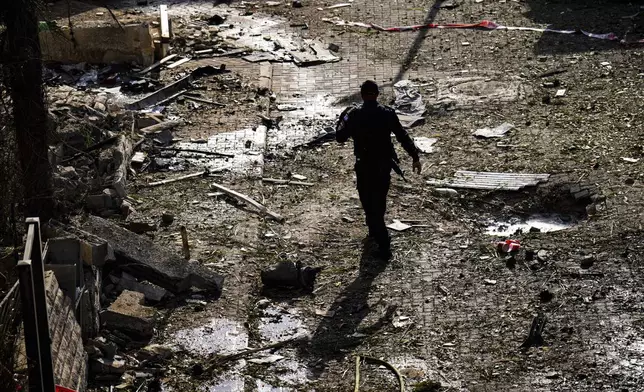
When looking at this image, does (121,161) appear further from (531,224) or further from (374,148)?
(531,224)

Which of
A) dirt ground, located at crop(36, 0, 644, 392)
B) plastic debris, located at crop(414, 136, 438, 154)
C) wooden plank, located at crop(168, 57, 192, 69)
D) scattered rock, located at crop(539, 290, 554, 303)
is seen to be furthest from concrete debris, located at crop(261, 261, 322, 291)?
wooden plank, located at crop(168, 57, 192, 69)

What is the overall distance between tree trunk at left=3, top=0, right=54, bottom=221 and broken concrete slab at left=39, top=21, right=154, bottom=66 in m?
6.43

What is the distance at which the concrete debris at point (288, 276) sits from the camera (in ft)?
35.8

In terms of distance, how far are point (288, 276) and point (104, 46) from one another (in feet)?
26.5

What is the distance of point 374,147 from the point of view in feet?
36.7

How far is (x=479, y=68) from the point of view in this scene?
17391 mm

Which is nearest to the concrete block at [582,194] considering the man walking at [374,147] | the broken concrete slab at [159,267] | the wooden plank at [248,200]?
the man walking at [374,147]

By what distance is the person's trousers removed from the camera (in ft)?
37.0

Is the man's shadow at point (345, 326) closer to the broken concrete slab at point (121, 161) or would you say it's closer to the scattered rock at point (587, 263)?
the scattered rock at point (587, 263)

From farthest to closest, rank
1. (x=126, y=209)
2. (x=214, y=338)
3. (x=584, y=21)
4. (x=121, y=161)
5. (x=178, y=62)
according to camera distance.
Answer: (x=584, y=21), (x=178, y=62), (x=121, y=161), (x=126, y=209), (x=214, y=338)

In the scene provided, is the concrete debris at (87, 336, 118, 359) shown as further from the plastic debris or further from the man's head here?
the plastic debris

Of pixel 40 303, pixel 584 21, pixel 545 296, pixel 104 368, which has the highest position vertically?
pixel 40 303

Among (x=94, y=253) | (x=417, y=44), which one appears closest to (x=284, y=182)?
(x=94, y=253)

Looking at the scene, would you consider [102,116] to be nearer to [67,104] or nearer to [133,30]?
[67,104]
